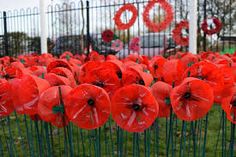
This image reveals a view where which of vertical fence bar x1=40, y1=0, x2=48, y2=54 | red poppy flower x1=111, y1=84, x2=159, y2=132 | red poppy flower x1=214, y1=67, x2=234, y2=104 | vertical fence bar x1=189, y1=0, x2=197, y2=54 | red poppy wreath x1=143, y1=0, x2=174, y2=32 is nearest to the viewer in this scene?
red poppy flower x1=111, y1=84, x2=159, y2=132

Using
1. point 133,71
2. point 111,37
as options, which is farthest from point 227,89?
point 111,37

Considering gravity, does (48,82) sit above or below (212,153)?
above

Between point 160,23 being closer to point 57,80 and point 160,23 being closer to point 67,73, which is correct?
point 67,73

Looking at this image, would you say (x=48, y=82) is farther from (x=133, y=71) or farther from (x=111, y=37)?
(x=111, y=37)

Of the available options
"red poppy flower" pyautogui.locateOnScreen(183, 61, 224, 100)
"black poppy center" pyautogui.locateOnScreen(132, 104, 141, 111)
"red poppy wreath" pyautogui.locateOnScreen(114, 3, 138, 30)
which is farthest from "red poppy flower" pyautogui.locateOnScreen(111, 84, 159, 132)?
"red poppy wreath" pyautogui.locateOnScreen(114, 3, 138, 30)

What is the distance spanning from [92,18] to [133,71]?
760 centimetres

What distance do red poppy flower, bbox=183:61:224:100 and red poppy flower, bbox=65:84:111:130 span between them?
306mm

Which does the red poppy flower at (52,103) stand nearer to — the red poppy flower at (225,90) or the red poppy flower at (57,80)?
the red poppy flower at (57,80)

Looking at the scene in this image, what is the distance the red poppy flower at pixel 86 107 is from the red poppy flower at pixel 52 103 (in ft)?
0.11

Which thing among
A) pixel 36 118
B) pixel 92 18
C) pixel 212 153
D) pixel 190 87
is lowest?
pixel 212 153

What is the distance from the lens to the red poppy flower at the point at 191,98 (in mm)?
866

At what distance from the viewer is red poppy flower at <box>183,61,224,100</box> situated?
97cm

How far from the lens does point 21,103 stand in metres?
0.99

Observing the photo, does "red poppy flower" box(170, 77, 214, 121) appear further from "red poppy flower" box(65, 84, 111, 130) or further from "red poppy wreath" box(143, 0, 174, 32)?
"red poppy wreath" box(143, 0, 174, 32)
